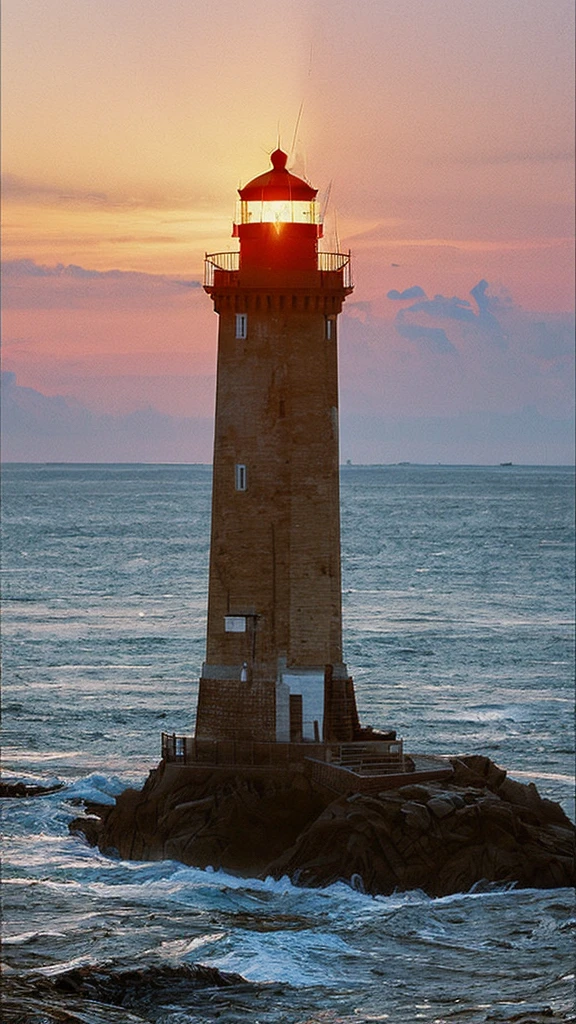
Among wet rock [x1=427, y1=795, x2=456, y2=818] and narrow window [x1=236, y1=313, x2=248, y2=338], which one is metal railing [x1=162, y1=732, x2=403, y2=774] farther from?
narrow window [x1=236, y1=313, x2=248, y2=338]

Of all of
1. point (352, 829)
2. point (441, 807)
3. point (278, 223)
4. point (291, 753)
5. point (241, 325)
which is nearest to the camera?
point (352, 829)

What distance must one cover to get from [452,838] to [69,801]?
378 inches

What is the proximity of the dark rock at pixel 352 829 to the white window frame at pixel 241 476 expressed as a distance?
509cm

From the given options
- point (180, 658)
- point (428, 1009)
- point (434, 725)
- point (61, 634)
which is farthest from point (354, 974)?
point (61, 634)

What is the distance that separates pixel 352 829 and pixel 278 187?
473 inches

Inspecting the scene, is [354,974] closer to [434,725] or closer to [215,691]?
[215,691]

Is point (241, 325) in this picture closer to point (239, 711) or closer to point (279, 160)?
point (279, 160)

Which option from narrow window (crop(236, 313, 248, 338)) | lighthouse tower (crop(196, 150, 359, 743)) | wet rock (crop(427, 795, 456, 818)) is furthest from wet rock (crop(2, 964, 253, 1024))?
narrow window (crop(236, 313, 248, 338))

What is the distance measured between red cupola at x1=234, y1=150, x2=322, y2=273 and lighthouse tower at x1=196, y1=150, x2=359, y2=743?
0.08 m

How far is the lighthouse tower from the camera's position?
3350 cm

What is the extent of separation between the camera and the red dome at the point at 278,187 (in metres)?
34.8

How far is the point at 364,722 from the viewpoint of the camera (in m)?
46.0

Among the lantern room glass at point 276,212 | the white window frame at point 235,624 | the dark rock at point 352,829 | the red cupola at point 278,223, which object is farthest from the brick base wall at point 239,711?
the lantern room glass at point 276,212

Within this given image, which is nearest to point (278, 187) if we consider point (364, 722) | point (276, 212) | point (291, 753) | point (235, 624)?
point (276, 212)
